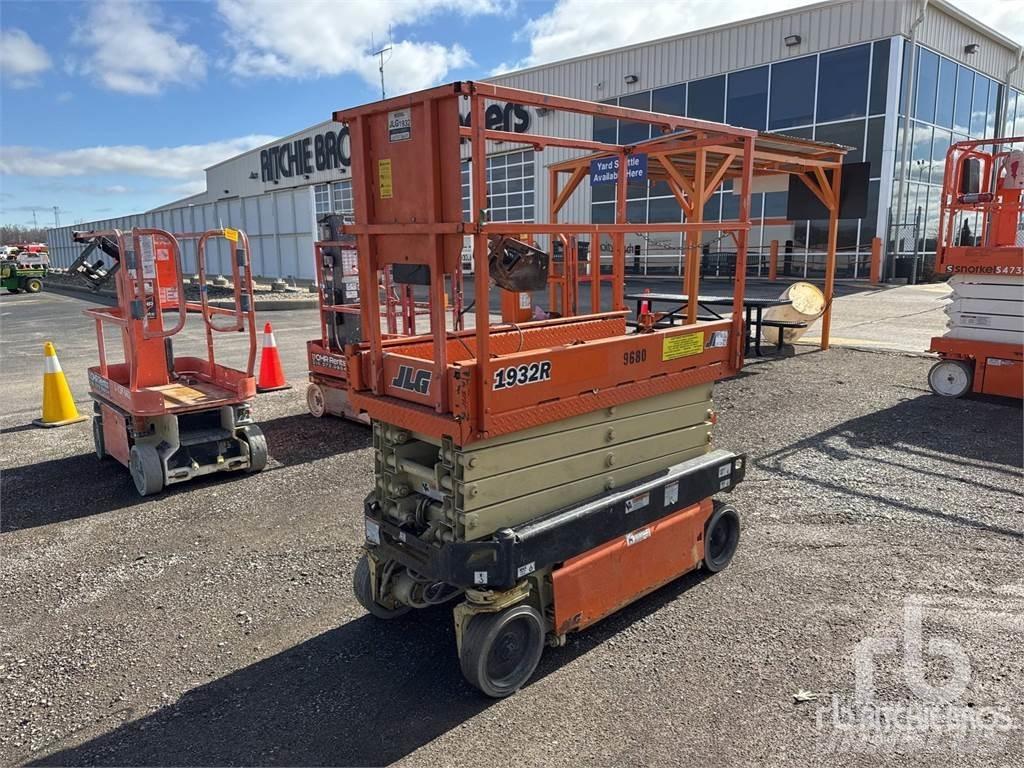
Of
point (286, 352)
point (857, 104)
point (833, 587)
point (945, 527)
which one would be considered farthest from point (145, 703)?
point (857, 104)

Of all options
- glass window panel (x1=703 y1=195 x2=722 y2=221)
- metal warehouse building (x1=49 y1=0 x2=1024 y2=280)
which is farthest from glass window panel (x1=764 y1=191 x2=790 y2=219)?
glass window panel (x1=703 y1=195 x2=722 y2=221)

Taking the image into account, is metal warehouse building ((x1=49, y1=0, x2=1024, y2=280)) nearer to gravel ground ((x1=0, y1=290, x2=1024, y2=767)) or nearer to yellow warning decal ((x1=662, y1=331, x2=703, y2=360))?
gravel ground ((x1=0, y1=290, x2=1024, y2=767))

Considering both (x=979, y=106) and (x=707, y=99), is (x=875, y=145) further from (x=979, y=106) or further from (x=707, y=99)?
(x=979, y=106)

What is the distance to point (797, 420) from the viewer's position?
785 centimetres

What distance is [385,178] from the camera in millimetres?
3352

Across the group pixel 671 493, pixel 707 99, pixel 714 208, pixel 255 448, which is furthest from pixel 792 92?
pixel 671 493

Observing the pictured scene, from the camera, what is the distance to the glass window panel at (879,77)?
21500 mm

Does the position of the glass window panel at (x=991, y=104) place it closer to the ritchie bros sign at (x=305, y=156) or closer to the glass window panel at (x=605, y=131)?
the glass window panel at (x=605, y=131)

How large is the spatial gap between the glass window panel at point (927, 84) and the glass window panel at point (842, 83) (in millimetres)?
1893

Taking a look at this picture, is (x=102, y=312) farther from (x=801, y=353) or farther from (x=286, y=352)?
(x=801, y=353)

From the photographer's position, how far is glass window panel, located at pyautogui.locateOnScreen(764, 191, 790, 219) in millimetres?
24578

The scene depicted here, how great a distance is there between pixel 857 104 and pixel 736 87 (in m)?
4.20

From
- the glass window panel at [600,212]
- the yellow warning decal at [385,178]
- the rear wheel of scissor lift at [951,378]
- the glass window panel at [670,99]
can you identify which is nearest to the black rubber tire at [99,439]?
the yellow warning decal at [385,178]

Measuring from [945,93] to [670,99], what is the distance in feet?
30.0
